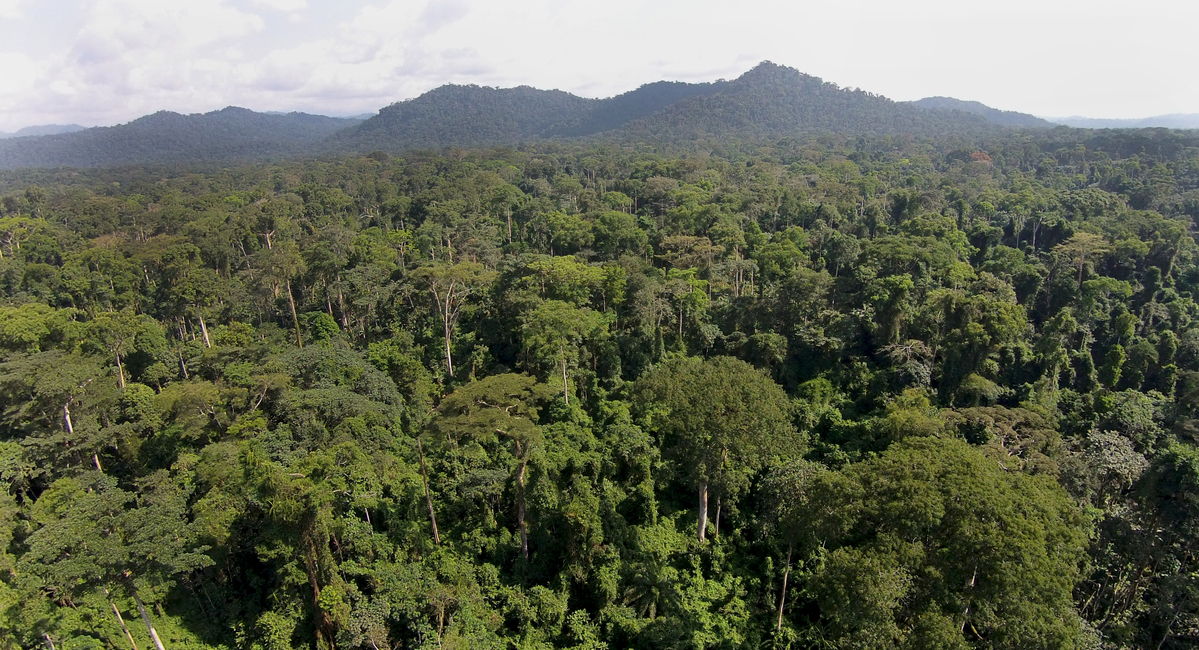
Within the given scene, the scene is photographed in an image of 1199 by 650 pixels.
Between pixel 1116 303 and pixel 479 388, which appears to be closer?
pixel 479 388

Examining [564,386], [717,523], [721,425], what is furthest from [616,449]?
[564,386]

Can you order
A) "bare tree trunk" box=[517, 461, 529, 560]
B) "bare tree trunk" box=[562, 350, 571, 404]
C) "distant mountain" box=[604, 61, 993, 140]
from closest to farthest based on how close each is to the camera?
"bare tree trunk" box=[517, 461, 529, 560]
"bare tree trunk" box=[562, 350, 571, 404]
"distant mountain" box=[604, 61, 993, 140]

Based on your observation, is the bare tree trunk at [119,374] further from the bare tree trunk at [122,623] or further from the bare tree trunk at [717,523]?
the bare tree trunk at [717,523]

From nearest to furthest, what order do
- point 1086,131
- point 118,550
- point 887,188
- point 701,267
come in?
1. point 118,550
2. point 701,267
3. point 887,188
4. point 1086,131

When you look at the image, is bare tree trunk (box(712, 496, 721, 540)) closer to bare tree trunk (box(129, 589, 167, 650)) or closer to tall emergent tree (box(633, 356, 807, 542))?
tall emergent tree (box(633, 356, 807, 542))

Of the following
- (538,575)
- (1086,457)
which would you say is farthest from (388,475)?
(1086,457)

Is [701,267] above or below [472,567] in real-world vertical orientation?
above

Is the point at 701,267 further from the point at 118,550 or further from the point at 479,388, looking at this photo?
the point at 118,550

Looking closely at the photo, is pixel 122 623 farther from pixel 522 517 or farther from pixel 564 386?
pixel 564 386

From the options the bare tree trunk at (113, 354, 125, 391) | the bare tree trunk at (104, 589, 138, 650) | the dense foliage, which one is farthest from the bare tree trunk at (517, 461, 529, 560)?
the bare tree trunk at (113, 354, 125, 391)

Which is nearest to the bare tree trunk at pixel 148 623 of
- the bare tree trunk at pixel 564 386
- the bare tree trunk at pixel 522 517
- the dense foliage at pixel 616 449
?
the dense foliage at pixel 616 449
